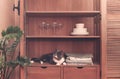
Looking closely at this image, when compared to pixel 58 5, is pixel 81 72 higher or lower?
lower

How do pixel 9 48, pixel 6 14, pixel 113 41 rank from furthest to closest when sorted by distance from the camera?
pixel 6 14
pixel 113 41
pixel 9 48

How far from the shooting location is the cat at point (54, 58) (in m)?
2.67

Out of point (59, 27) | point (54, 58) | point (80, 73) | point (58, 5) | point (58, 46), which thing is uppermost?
point (58, 5)

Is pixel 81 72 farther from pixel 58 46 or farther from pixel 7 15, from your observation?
pixel 7 15

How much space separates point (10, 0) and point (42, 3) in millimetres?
451

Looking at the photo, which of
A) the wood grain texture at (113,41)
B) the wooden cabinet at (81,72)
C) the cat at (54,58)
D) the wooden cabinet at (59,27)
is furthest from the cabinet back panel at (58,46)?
the wooden cabinet at (81,72)

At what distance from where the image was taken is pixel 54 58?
8.84 feet

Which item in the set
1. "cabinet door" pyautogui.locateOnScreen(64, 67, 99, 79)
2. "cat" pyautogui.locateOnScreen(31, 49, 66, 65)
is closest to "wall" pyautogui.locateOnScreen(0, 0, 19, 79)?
"cat" pyautogui.locateOnScreen(31, 49, 66, 65)

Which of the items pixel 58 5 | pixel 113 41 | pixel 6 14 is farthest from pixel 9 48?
pixel 113 41

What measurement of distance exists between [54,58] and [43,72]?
0.71ft

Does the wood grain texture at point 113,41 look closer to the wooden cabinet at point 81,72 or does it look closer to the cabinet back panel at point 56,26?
the wooden cabinet at point 81,72

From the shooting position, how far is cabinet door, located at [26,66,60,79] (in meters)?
2.61

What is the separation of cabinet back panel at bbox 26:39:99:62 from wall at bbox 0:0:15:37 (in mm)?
378

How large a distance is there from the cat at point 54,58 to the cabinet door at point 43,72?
4.1 inches
